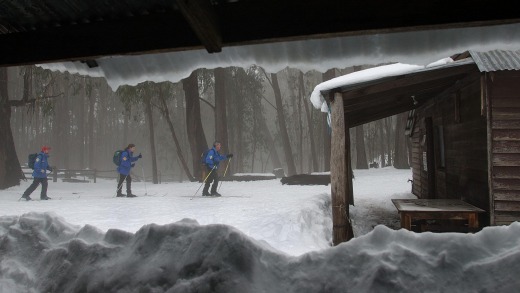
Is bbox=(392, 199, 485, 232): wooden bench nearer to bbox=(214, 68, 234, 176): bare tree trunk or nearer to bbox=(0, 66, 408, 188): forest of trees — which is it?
bbox=(0, 66, 408, 188): forest of trees

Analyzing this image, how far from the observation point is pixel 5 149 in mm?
17625

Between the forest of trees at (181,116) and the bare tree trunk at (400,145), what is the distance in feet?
0.19

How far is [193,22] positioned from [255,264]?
5.40 feet

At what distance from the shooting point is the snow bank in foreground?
2355 mm

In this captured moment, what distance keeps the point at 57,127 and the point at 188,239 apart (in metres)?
38.1

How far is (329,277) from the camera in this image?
2486 mm

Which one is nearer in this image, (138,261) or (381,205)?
(138,261)

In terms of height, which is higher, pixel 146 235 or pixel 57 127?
pixel 57 127

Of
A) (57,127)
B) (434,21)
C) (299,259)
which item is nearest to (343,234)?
(299,259)

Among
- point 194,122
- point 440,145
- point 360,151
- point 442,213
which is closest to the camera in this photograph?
point 442,213

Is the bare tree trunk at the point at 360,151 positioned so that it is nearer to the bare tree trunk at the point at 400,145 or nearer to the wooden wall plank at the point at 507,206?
the bare tree trunk at the point at 400,145

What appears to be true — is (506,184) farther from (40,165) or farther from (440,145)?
(40,165)

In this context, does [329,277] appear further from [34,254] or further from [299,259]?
[34,254]

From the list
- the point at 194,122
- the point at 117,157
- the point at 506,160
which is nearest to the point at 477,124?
the point at 506,160
